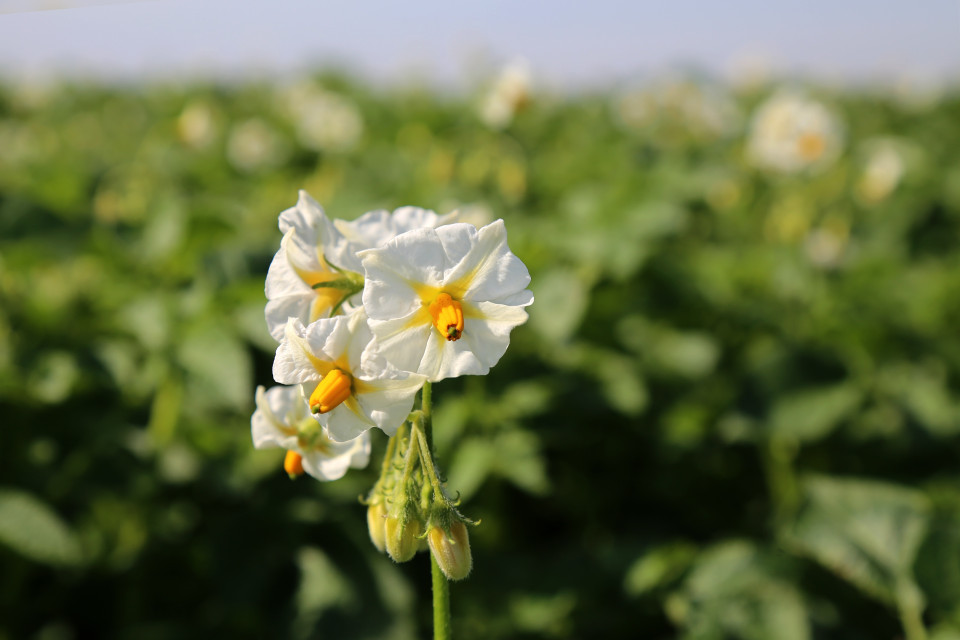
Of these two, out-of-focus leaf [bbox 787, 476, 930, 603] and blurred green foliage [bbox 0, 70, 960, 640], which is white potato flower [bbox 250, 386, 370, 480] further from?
out-of-focus leaf [bbox 787, 476, 930, 603]

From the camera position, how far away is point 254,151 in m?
4.60

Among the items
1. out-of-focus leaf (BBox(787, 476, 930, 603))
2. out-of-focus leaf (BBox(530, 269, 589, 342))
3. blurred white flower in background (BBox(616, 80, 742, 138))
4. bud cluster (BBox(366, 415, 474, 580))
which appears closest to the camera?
bud cluster (BBox(366, 415, 474, 580))

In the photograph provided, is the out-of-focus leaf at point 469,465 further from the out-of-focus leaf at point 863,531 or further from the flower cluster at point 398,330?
the flower cluster at point 398,330

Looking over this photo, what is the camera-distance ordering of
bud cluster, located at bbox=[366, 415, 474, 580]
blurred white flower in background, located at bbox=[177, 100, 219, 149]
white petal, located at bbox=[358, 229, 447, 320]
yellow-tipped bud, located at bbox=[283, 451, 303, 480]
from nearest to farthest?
white petal, located at bbox=[358, 229, 447, 320], bud cluster, located at bbox=[366, 415, 474, 580], yellow-tipped bud, located at bbox=[283, 451, 303, 480], blurred white flower in background, located at bbox=[177, 100, 219, 149]

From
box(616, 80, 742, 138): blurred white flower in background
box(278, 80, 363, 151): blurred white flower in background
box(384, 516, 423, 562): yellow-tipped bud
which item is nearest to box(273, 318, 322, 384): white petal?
box(384, 516, 423, 562): yellow-tipped bud

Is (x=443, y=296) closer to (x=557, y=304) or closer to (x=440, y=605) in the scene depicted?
(x=440, y=605)

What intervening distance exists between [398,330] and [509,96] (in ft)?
8.55

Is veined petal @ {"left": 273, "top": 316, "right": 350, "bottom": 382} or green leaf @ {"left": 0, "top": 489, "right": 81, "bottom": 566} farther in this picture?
green leaf @ {"left": 0, "top": 489, "right": 81, "bottom": 566}

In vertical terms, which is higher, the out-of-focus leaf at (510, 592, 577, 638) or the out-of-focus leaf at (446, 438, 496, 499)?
the out-of-focus leaf at (446, 438, 496, 499)

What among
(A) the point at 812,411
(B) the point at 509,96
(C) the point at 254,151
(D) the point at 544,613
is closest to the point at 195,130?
(C) the point at 254,151

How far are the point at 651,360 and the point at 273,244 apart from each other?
135 cm

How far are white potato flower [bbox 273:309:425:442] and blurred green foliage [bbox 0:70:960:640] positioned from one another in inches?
42.0

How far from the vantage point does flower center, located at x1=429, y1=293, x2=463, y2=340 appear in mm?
977

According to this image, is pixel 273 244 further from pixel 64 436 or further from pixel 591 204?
pixel 591 204
